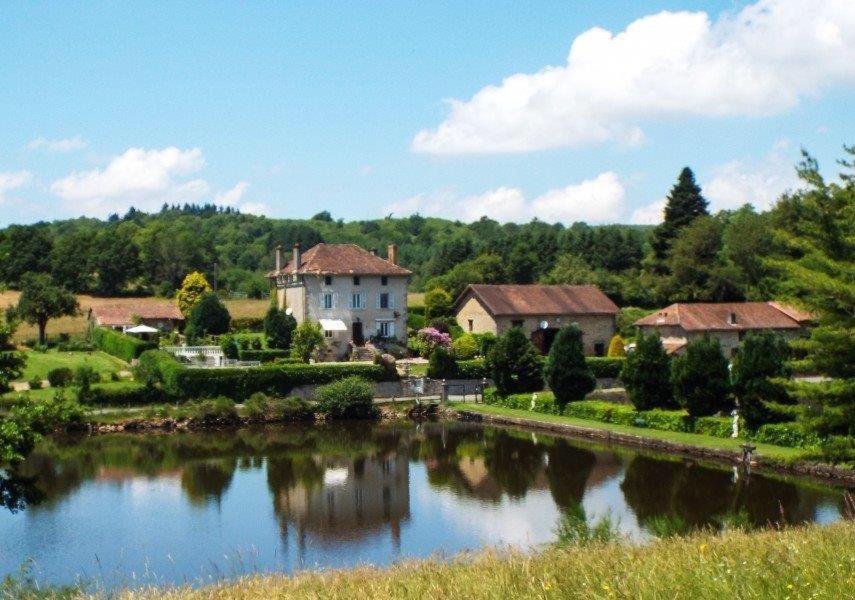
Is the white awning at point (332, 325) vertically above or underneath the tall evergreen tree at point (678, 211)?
underneath

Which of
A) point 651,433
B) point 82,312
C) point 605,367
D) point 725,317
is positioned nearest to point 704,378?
point 651,433

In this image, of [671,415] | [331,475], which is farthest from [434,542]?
[671,415]

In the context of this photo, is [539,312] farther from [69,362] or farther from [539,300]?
[69,362]

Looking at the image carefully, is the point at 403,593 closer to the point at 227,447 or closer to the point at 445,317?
the point at 227,447

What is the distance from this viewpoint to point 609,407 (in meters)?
37.5

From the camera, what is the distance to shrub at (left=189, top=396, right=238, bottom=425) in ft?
131

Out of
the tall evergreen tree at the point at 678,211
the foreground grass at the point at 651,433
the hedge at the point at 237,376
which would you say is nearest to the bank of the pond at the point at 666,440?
the foreground grass at the point at 651,433

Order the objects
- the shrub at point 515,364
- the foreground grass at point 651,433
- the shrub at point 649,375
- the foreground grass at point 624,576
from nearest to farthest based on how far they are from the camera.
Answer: the foreground grass at point 624,576 → the foreground grass at point 651,433 → the shrub at point 649,375 → the shrub at point 515,364

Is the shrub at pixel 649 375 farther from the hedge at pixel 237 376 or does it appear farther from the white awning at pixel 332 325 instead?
the white awning at pixel 332 325

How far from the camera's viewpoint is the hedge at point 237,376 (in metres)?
41.4

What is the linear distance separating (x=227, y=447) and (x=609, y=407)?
14.0 meters

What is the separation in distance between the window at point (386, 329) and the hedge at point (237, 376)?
320 inches

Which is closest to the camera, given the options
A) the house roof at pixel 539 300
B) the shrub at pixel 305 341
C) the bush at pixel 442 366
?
the bush at pixel 442 366

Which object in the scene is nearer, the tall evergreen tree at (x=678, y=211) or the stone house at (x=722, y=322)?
the stone house at (x=722, y=322)
